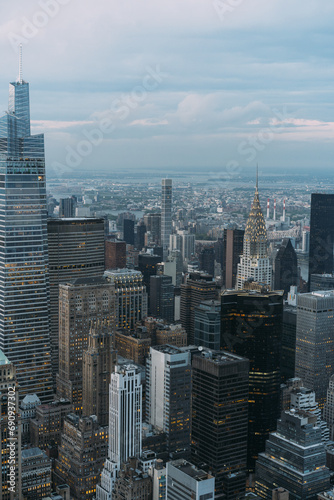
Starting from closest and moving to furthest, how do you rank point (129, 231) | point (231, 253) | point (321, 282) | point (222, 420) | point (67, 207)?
point (222, 420)
point (321, 282)
point (67, 207)
point (231, 253)
point (129, 231)

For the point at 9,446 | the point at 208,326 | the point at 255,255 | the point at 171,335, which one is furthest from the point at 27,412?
the point at 255,255

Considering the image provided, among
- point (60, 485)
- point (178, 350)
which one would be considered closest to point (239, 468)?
point (178, 350)

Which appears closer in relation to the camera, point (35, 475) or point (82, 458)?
point (35, 475)

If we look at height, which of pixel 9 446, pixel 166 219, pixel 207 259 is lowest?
pixel 9 446

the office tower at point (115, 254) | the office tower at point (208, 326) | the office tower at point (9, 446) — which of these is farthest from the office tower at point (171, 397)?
the office tower at point (115, 254)

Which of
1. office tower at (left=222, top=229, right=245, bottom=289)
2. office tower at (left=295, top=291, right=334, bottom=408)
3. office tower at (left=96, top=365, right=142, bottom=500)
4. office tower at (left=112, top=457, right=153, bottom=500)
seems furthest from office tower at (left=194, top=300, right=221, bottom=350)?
office tower at (left=112, top=457, right=153, bottom=500)

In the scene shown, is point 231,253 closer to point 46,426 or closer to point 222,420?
point 222,420

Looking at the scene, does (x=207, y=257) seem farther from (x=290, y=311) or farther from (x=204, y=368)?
(x=204, y=368)

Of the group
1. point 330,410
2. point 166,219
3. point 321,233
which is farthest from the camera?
point 166,219

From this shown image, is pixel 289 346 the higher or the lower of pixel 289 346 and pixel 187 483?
the higher
